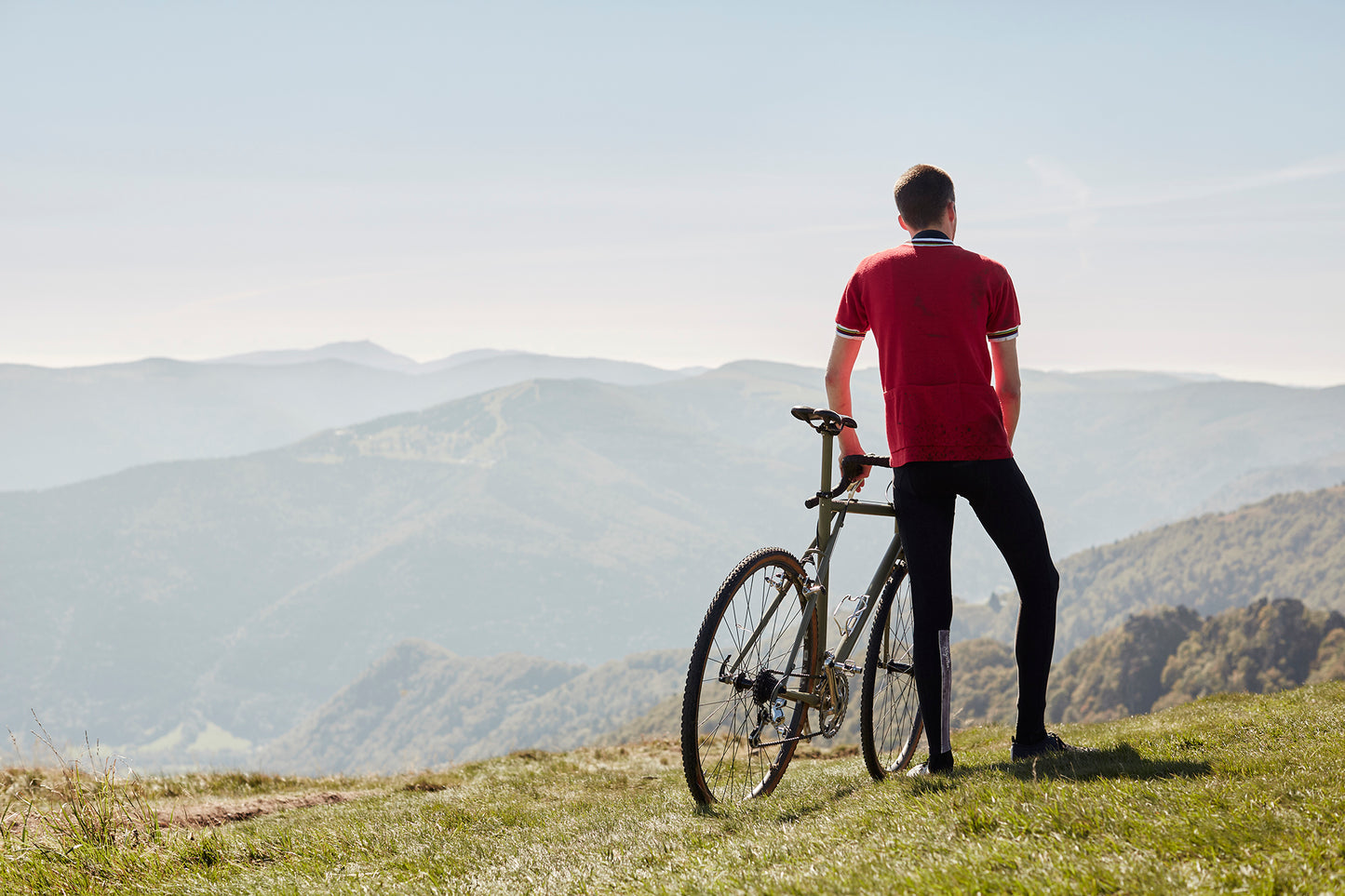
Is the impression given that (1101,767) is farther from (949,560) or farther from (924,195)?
(924,195)

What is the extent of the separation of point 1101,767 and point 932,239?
99.6 inches

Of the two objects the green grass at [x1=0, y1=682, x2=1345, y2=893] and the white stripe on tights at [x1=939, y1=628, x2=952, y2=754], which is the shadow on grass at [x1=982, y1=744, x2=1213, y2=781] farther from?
the white stripe on tights at [x1=939, y1=628, x2=952, y2=754]

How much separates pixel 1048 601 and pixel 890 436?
43.8 inches

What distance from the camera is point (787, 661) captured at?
14.4ft

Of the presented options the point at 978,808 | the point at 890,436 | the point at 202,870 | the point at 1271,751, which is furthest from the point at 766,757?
the point at 202,870

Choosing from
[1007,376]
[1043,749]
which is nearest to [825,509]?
[1007,376]

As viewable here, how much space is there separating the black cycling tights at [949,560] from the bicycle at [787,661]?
0.35 meters

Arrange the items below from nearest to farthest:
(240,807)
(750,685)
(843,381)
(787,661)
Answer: (750,685), (787,661), (843,381), (240,807)

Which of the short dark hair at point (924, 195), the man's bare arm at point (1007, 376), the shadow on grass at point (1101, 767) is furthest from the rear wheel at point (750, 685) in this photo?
the short dark hair at point (924, 195)

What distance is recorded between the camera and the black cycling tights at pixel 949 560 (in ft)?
12.9

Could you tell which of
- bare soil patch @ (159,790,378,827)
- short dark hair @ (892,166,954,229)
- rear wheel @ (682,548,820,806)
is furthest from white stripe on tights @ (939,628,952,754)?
bare soil patch @ (159,790,378,827)

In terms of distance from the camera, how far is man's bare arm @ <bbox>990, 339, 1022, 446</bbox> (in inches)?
159

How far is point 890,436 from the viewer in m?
4.05

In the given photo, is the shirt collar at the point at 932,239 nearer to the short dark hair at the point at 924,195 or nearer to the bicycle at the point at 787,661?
the short dark hair at the point at 924,195
